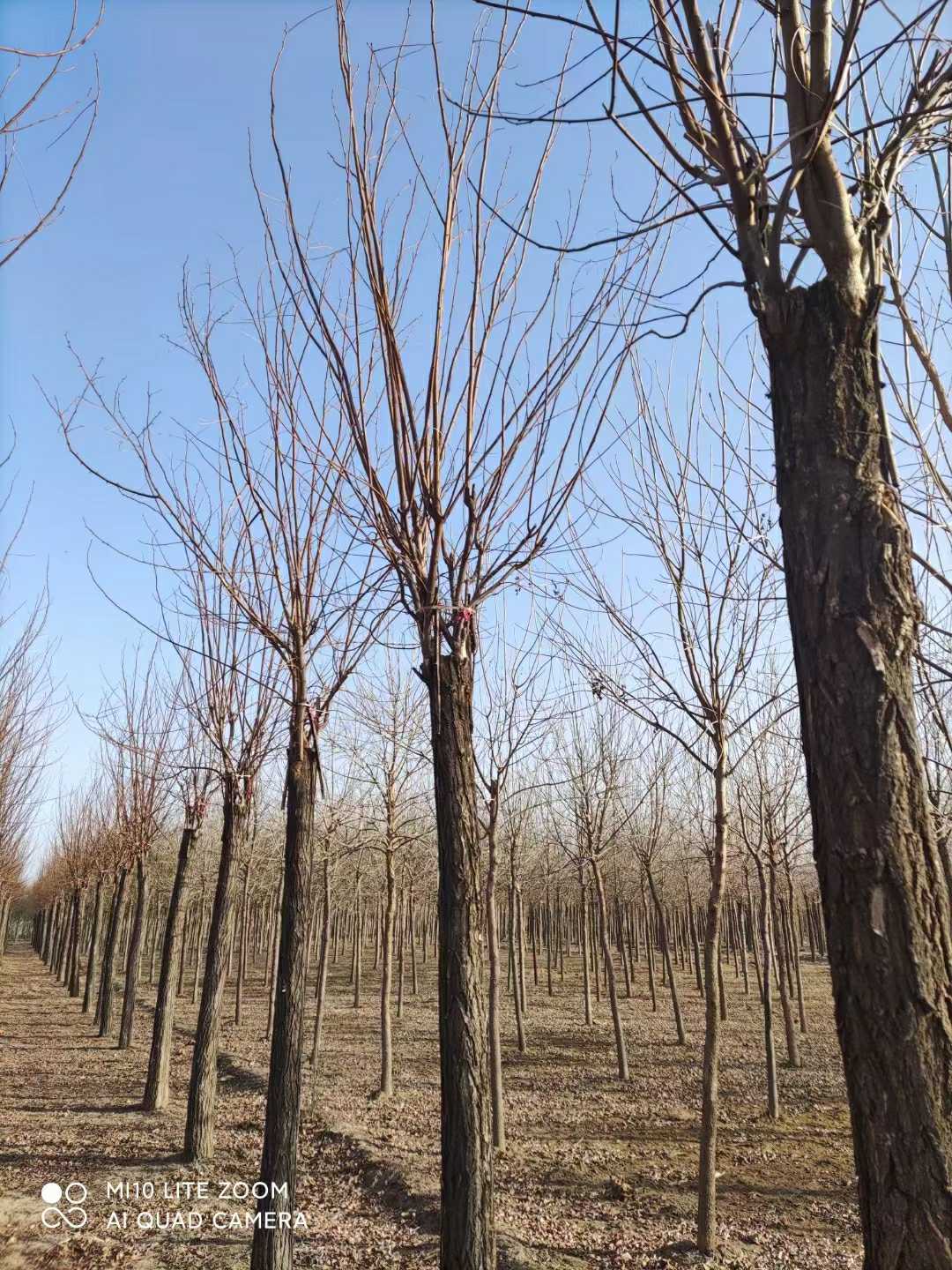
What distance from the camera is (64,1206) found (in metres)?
5.63

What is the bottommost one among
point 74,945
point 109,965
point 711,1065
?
point 74,945

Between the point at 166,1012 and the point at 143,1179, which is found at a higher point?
the point at 166,1012

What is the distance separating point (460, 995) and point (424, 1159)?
4.78m

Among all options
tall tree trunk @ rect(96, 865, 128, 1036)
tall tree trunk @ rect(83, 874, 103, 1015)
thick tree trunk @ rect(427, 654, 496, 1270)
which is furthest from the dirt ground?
tall tree trunk @ rect(83, 874, 103, 1015)

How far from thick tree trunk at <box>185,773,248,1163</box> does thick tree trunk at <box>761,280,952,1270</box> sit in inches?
233

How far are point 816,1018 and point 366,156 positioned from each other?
15.7 meters

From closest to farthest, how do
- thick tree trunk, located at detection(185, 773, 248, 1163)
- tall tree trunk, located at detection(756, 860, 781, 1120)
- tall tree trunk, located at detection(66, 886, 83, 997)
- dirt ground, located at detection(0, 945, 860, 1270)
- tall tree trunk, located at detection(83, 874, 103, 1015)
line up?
dirt ground, located at detection(0, 945, 860, 1270), thick tree trunk, located at detection(185, 773, 248, 1163), tall tree trunk, located at detection(756, 860, 781, 1120), tall tree trunk, located at detection(83, 874, 103, 1015), tall tree trunk, located at detection(66, 886, 83, 997)

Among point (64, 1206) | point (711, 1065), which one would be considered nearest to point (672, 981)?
point (711, 1065)

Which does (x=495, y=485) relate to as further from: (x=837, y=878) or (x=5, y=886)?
(x=5, y=886)

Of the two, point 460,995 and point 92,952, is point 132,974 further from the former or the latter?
point 460,995

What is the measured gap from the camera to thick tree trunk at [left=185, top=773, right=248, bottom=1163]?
659cm

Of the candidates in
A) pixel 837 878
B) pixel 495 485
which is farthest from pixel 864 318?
pixel 495 485

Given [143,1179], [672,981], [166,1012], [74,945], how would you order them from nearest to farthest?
[143,1179]
[166,1012]
[672,981]
[74,945]

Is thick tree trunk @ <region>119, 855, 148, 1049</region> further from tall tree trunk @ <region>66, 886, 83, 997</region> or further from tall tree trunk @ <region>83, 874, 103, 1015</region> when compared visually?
Answer: tall tree trunk @ <region>66, 886, 83, 997</region>
